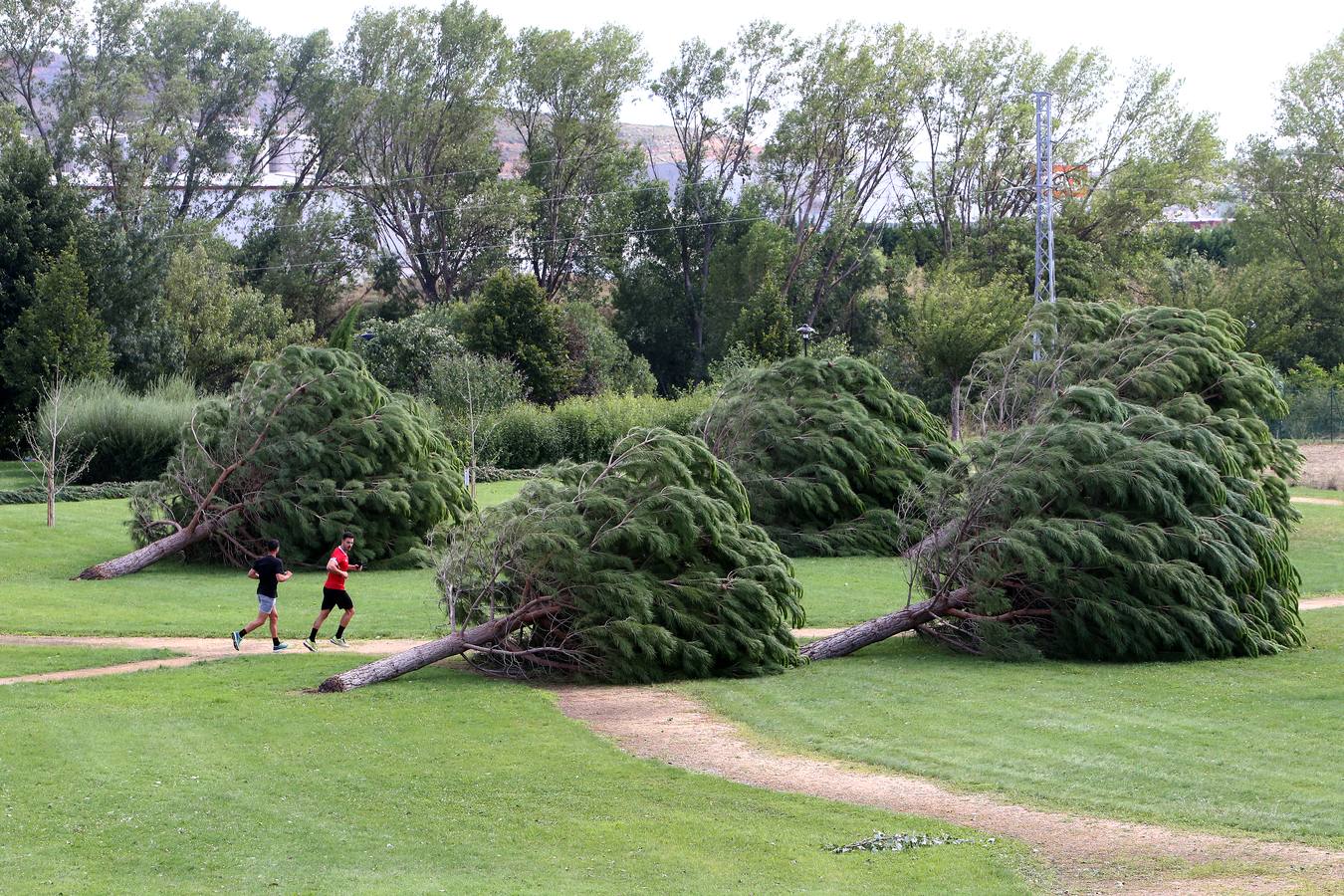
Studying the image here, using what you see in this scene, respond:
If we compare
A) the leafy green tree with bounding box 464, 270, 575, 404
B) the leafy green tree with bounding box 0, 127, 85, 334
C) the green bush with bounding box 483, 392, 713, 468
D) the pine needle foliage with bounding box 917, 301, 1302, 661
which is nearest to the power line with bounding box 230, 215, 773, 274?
the leafy green tree with bounding box 464, 270, 575, 404

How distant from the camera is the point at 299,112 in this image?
85875mm

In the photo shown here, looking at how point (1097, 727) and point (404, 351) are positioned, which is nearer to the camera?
point (1097, 727)

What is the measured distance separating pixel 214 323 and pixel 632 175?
28593 millimetres

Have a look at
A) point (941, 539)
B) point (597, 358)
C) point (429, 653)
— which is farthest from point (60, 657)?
point (597, 358)

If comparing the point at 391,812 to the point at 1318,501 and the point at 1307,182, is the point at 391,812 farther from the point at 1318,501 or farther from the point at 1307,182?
the point at 1307,182

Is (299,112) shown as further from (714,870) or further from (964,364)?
(714,870)

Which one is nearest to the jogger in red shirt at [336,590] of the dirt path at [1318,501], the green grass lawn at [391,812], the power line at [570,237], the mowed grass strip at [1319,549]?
the green grass lawn at [391,812]

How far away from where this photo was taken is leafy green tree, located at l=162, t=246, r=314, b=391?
208 ft

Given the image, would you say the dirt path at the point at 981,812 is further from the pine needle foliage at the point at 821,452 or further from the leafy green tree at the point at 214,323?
the leafy green tree at the point at 214,323

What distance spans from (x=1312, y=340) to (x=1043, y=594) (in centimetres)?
5840

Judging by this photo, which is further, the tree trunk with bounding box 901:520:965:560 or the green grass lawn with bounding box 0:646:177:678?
the tree trunk with bounding box 901:520:965:560

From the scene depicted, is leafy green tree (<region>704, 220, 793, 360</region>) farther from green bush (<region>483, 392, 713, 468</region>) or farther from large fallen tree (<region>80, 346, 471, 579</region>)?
large fallen tree (<region>80, 346, 471, 579</region>)

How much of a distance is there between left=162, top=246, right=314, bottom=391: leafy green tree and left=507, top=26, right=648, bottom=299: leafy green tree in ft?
56.1

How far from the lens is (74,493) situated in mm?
42938
